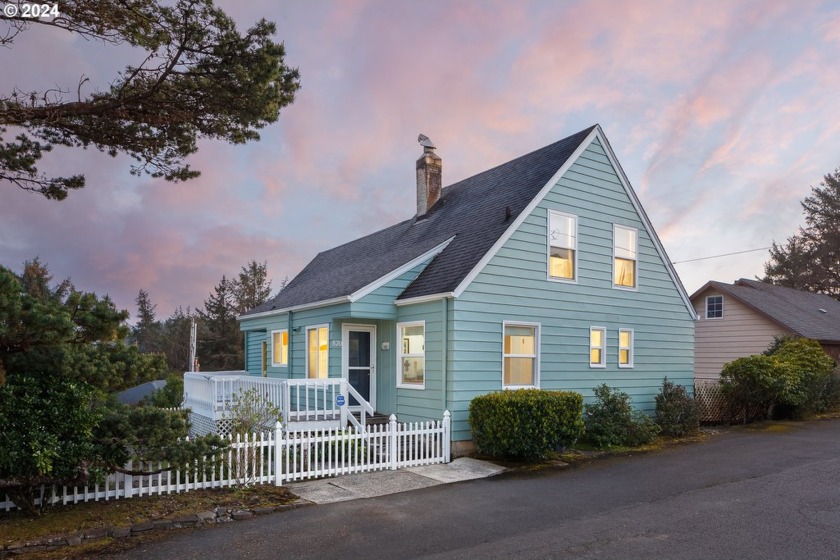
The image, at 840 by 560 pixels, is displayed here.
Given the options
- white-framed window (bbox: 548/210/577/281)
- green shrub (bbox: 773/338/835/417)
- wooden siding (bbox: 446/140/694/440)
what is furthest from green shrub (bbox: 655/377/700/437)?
white-framed window (bbox: 548/210/577/281)

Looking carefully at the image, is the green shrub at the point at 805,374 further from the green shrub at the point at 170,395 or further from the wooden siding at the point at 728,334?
the green shrub at the point at 170,395

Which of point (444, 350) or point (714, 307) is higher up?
point (714, 307)

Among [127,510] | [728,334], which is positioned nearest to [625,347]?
[728,334]

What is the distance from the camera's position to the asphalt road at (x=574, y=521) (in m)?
6.20

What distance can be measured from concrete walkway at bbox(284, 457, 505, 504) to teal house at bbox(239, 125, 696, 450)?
1366mm

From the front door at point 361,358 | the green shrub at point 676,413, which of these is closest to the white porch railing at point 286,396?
the front door at point 361,358

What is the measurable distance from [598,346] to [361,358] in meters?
6.54

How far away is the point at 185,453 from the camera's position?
7.72 m

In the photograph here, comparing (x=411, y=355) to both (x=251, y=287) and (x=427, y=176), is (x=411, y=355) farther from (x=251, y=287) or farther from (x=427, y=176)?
(x=251, y=287)

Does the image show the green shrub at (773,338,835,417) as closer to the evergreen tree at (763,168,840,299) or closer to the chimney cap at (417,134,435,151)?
the chimney cap at (417,134,435,151)

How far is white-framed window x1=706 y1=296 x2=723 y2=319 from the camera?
25.9m

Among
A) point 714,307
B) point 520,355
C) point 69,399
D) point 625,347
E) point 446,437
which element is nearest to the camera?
point 69,399

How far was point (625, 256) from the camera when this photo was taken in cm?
1609

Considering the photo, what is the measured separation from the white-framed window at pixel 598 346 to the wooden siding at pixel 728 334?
42.1ft
